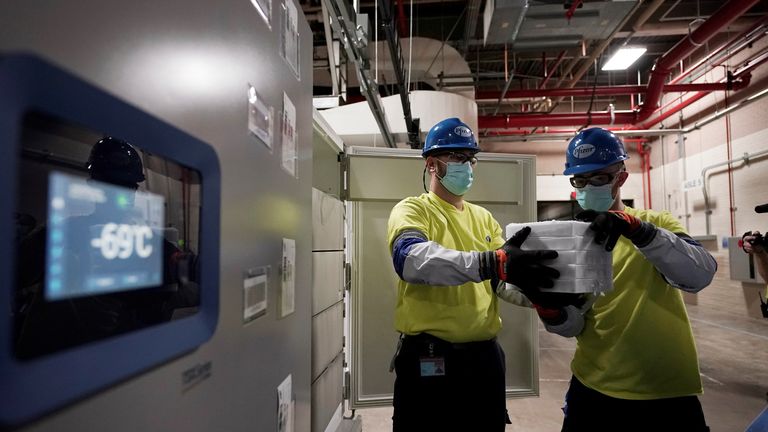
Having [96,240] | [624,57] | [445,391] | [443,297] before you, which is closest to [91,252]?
[96,240]

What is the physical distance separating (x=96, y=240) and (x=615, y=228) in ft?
3.95

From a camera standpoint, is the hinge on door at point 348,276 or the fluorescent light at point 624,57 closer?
the hinge on door at point 348,276

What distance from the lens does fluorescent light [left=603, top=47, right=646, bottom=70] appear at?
432 cm

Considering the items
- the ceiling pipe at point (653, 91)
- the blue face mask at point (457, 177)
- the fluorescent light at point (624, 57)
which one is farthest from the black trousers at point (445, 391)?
the fluorescent light at point (624, 57)

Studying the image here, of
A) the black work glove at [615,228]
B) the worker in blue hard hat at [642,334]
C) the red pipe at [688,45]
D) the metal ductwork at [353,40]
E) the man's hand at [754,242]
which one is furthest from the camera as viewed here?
the red pipe at [688,45]

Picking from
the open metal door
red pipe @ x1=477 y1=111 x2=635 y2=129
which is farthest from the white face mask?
red pipe @ x1=477 y1=111 x2=635 y2=129

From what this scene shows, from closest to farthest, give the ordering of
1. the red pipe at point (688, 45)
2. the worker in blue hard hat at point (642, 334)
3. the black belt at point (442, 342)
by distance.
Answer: the worker in blue hard hat at point (642, 334), the black belt at point (442, 342), the red pipe at point (688, 45)

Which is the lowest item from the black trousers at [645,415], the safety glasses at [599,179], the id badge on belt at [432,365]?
the black trousers at [645,415]

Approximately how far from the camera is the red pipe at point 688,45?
145 inches

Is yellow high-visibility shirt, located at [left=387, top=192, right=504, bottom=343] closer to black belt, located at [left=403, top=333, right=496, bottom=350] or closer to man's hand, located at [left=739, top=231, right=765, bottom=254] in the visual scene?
black belt, located at [left=403, top=333, right=496, bottom=350]

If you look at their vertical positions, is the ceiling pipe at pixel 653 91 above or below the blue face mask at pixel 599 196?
above

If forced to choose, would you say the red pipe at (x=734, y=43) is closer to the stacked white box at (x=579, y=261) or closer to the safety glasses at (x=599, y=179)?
the safety glasses at (x=599, y=179)

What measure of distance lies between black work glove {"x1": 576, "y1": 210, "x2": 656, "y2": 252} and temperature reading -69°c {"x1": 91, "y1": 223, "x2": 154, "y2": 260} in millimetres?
1096

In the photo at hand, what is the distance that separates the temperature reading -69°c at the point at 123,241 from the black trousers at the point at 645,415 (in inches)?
58.5
